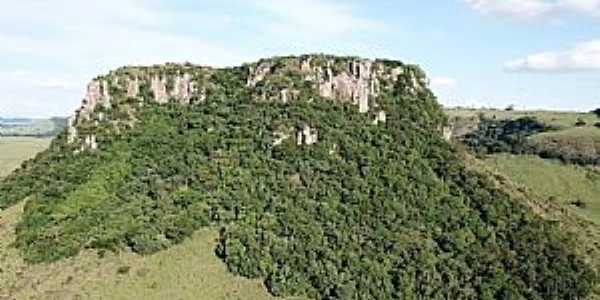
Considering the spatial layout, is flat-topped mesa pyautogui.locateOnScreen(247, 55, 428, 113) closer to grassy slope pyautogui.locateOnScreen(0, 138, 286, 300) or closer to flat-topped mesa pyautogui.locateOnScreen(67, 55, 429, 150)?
flat-topped mesa pyautogui.locateOnScreen(67, 55, 429, 150)

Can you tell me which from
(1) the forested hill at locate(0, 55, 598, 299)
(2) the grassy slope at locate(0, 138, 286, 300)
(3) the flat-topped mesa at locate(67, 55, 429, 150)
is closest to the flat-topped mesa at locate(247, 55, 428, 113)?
(3) the flat-topped mesa at locate(67, 55, 429, 150)

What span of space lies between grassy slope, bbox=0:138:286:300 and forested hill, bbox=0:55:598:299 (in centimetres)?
229

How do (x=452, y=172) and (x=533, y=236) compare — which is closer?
(x=533, y=236)

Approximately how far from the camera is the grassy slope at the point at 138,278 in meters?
141

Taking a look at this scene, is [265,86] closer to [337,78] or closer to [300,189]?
[337,78]

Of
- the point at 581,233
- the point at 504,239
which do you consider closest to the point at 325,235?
the point at 504,239

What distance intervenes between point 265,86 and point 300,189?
31.4m

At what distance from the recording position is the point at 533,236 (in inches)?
6378

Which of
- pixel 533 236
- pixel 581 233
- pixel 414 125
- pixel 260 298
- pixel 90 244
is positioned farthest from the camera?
pixel 414 125

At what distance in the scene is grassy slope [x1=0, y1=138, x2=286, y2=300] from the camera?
462ft

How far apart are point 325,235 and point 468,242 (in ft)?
80.8

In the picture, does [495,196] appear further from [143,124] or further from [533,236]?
[143,124]

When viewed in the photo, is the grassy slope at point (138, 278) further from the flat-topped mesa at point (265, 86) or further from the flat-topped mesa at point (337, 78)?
the flat-topped mesa at point (337, 78)

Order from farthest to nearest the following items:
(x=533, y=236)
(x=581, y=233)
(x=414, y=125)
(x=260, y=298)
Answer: (x=414, y=125), (x=581, y=233), (x=533, y=236), (x=260, y=298)
